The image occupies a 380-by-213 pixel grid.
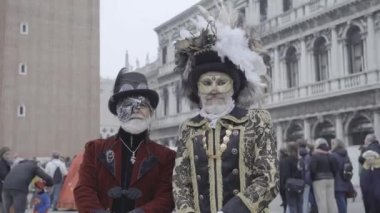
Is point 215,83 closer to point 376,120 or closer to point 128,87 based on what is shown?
point 128,87

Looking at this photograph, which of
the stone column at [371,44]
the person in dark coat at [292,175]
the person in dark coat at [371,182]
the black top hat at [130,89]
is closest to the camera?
the black top hat at [130,89]

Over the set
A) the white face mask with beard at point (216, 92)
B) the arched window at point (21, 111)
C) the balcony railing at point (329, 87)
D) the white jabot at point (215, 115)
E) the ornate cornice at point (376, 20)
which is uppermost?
the ornate cornice at point (376, 20)

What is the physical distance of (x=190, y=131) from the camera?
390 centimetres

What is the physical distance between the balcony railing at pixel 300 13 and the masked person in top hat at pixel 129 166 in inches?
757

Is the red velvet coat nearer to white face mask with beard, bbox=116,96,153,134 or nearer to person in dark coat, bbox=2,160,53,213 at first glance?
white face mask with beard, bbox=116,96,153,134

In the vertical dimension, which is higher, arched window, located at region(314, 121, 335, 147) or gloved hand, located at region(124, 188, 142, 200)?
arched window, located at region(314, 121, 335, 147)

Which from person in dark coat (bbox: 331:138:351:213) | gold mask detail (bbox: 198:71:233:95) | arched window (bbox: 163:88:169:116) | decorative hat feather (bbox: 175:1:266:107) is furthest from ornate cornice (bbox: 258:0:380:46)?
gold mask detail (bbox: 198:71:233:95)

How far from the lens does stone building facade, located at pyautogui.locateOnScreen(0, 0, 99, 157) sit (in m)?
30.1

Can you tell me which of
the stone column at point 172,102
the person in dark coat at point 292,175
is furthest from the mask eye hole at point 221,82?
the stone column at point 172,102

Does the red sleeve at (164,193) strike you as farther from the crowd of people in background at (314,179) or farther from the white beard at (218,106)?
the crowd of people in background at (314,179)

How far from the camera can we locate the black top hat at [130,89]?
432 cm

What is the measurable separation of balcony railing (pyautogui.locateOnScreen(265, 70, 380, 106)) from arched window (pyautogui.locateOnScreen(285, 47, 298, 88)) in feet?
2.15

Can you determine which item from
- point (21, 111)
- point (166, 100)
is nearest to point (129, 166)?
point (21, 111)

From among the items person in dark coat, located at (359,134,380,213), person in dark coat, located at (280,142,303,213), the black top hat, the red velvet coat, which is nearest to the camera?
the red velvet coat
